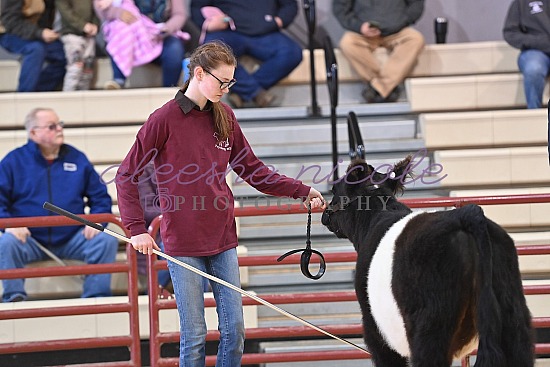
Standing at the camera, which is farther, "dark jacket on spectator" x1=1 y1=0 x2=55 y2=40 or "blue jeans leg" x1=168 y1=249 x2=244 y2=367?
"dark jacket on spectator" x1=1 y1=0 x2=55 y2=40

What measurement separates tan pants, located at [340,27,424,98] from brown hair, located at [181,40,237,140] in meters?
3.75

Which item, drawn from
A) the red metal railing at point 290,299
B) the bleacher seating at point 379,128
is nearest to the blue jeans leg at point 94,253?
the bleacher seating at point 379,128

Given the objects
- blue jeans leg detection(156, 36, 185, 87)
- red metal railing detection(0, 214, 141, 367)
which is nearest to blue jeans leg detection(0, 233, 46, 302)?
red metal railing detection(0, 214, 141, 367)

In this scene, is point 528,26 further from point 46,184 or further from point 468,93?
point 46,184

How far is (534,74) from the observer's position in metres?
7.10

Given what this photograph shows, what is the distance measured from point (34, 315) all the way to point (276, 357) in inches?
53.3

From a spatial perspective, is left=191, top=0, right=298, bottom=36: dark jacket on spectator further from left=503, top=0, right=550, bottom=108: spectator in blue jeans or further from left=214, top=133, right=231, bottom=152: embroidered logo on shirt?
left=214, top=133, right=231, bottom=152: embroidered logo on shirt

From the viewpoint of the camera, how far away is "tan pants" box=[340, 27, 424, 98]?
7.45 meters

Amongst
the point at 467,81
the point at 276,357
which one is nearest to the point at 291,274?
the point at 276,357

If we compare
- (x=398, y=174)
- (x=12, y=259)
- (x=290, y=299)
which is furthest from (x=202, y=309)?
(x=12, y=259)

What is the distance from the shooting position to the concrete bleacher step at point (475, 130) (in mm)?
7035

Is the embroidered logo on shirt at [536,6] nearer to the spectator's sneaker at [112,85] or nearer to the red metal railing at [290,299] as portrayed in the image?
the red metal railing at [290,299]

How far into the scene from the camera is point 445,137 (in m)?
7.09

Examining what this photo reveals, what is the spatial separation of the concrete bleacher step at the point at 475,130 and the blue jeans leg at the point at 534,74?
0.12m
